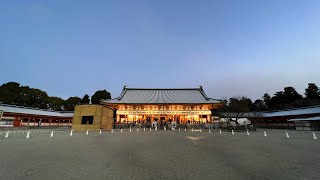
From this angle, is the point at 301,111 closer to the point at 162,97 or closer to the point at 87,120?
the point at 162,97

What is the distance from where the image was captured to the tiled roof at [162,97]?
4972cm

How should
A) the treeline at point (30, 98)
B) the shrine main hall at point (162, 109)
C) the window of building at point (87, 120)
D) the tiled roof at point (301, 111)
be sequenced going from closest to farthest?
the window of building at point (87, 120), the tiled roof at point (301, 111), the shrine main hall at point (162, 109), the treeline at point (30, 98)

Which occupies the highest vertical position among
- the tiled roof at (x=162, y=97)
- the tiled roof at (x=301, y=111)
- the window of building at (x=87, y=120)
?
the tiled roof at (x=162, y=97)

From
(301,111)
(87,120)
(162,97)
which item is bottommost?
(87,120)

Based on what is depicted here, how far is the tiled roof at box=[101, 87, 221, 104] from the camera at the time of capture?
49.7m

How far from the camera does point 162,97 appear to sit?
5456 cm

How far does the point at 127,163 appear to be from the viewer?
21.1ft

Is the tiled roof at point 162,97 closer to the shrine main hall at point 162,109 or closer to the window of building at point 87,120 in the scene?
the shrine main hall at point 162,109

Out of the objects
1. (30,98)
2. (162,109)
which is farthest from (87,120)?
(30,98)

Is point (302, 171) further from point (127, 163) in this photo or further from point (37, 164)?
point (37, 164)

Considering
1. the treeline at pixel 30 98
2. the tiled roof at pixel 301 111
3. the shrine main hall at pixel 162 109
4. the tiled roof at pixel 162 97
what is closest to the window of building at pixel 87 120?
the tiled roof at pixel 162 97

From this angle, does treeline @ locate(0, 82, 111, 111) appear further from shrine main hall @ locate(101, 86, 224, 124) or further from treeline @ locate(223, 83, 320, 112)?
treeline @ locate(223, 83, 320, 112)

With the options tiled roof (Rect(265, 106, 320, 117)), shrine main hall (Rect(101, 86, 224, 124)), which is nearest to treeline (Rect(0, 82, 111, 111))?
shrine main hall (Rect(101, 86, 224, 124))

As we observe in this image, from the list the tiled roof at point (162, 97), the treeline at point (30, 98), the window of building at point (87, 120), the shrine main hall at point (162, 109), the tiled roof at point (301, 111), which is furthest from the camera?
the treeline at point (30, 98)
